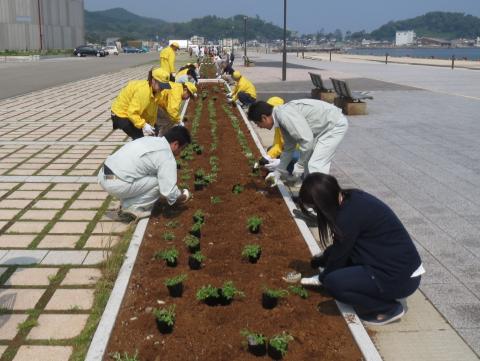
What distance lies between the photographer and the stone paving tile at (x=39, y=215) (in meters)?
6.02

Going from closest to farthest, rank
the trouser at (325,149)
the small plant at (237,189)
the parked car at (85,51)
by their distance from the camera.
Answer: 1. the trouser at (325,149)
2. the small plant at (237,189)
3. the parked car at (85,51)

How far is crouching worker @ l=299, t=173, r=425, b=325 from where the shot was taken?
3.55m

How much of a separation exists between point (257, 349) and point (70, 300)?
1667 mm

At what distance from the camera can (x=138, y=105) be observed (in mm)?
7555

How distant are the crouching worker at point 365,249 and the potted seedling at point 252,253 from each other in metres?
1.02

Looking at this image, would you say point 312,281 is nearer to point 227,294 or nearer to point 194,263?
point 227,294

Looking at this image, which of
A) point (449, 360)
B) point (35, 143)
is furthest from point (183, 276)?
point (35, 143)

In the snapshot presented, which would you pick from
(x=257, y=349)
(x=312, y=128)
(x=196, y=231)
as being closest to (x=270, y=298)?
(x=257, y=349)

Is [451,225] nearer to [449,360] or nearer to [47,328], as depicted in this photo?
[449,360]

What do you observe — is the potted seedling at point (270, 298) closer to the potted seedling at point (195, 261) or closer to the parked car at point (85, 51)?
the potted seedling at point (195, 261)

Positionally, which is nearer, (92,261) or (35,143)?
(92,261)

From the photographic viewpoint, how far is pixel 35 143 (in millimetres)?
10219

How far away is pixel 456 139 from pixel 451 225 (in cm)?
519

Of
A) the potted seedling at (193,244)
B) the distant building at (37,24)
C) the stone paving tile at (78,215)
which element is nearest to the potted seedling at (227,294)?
the potted seedling at (193,244)
